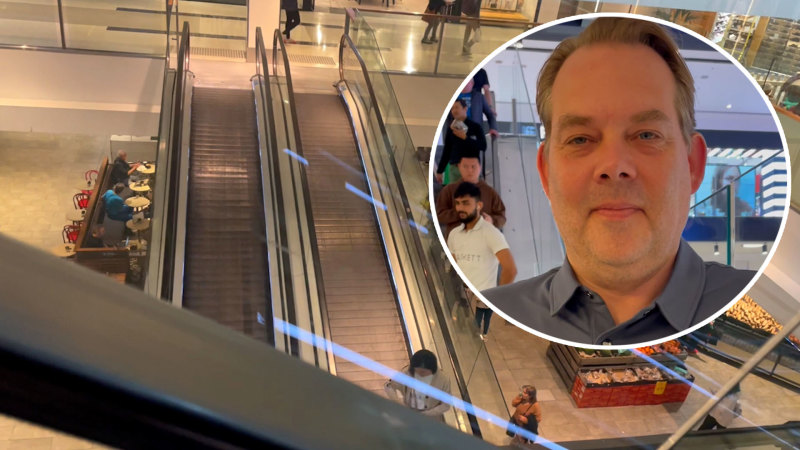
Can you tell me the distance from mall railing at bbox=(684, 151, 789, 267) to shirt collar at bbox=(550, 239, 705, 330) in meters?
0.07

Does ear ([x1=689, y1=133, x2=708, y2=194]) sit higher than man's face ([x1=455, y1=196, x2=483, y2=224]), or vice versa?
ear ([x1=689, y1=133, x2=708, y2=194])

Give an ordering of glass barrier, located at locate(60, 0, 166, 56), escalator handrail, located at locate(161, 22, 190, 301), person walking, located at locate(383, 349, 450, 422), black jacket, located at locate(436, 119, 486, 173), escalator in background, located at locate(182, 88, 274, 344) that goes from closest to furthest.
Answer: black jacket, located at locate(436, 119, 486, 173) < person walking, located at locate(383, 349, 450, 422) < escalator handrail, located at locate(161, 22, 190, 301) < escalator in background, located at locate(182, 88, 274, 344) < glass barrier, located at locate(60, 0, 166, 56)

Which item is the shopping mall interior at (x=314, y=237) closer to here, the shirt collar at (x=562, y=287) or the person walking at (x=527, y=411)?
the shirt collar at (x=562, y=287)

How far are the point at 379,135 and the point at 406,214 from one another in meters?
1.53

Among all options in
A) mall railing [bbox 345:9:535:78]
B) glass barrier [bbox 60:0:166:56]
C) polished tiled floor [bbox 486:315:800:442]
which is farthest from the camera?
mall railing [bbox 345:9:535:78]

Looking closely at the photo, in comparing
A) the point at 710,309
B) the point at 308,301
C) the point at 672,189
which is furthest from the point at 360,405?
the point at 308,301

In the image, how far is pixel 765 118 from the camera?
1.79 m

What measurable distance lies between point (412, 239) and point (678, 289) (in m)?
3.89

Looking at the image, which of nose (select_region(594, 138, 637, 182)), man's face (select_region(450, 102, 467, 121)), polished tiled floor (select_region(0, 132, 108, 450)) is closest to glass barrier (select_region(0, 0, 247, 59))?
polished tiled floor (select_region(0, 132, 108, 450))

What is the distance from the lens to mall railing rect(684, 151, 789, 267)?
169 centimetres

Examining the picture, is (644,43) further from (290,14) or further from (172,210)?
(290,14)

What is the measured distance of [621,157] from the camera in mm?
1664

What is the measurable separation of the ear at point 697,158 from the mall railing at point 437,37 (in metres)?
6.95

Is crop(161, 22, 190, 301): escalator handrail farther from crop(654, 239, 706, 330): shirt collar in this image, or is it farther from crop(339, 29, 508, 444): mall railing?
crop(654, 239, 706, 330): shirt collar
